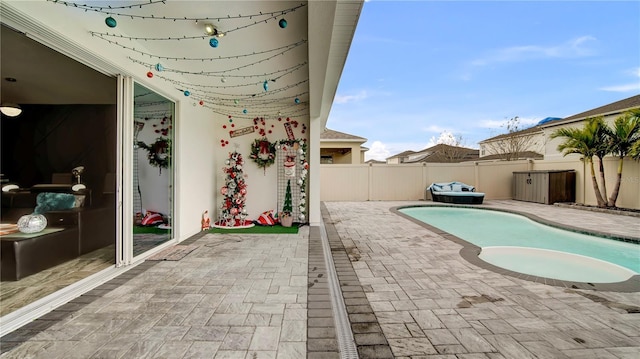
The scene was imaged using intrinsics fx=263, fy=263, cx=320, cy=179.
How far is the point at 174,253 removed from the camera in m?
3.76

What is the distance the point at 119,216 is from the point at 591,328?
14.8 feet

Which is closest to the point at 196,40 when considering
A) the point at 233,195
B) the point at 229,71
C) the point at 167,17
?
the point at 167,17

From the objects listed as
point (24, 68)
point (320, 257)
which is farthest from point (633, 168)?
point (24, 68)

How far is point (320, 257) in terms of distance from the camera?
3.65 metres

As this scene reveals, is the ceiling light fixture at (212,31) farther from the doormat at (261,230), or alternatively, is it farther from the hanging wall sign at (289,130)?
the doormat at (261,230)

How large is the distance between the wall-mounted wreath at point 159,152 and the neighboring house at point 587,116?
12.5 metres

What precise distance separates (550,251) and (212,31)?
5635 millimetres

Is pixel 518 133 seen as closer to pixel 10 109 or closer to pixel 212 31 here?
pixel 212 31

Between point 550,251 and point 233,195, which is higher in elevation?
point 233,195

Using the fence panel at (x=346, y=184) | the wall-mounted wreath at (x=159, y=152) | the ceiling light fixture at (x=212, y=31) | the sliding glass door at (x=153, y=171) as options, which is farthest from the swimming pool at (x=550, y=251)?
the wall-mounted wreath at (x=159, y=152)

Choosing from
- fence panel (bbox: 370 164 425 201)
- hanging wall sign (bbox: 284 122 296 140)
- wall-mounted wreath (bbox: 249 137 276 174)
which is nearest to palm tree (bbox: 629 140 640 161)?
fence panel (bbox: 370 164 425 201)

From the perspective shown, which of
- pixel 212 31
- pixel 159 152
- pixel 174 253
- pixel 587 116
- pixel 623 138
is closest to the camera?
pixel 212 31

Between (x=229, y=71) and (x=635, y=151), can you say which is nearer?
(x=229, y=71)

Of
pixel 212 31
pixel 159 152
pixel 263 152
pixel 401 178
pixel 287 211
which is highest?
pixel 212 31
